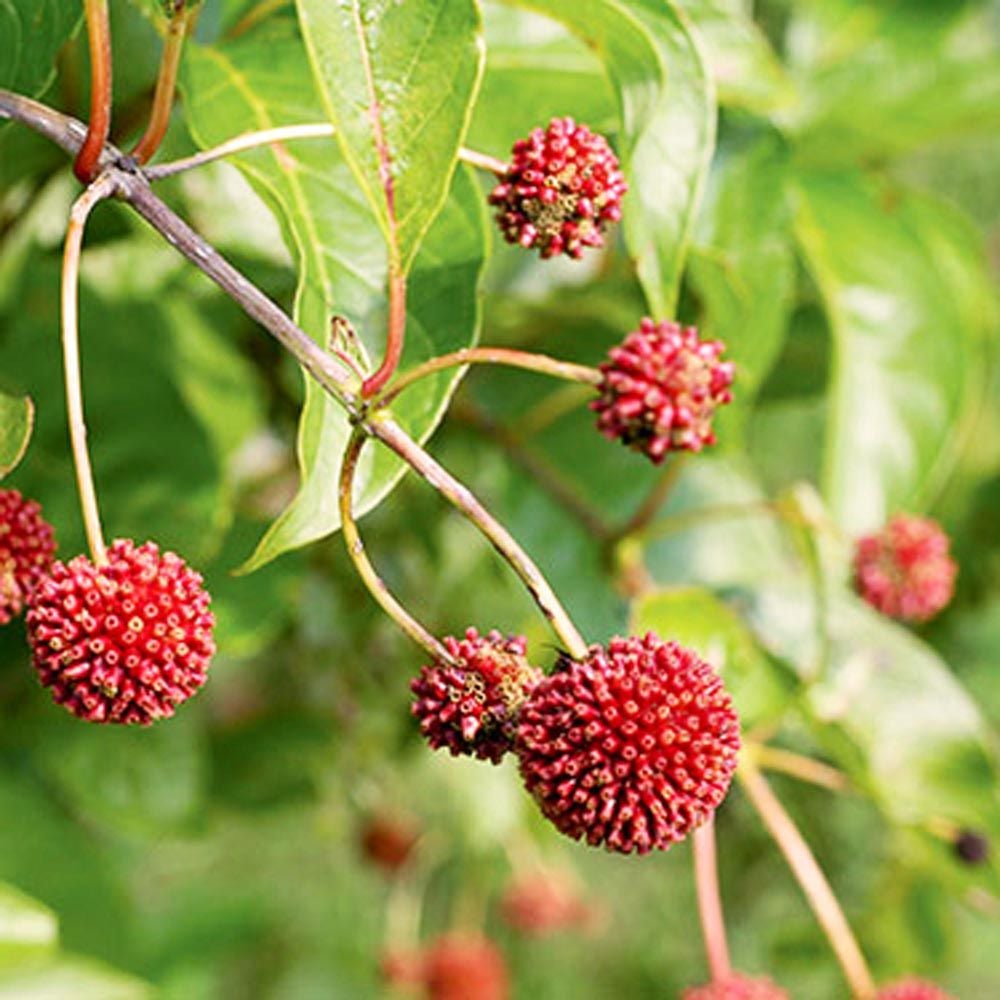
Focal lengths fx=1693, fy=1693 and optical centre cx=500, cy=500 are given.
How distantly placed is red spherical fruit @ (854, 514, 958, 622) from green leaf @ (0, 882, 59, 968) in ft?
1.88

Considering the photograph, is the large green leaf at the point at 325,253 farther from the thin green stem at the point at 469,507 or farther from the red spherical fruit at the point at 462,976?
the red spherical fruit at the point at 462,976

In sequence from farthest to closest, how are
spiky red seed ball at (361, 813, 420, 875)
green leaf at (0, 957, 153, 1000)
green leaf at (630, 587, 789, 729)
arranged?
1. spiky red seed ball at (361, 813, 420, 875)
2. green leaf at (630, 587, 789, 729)
3. green leaf at (0, 957, 153, 1000)

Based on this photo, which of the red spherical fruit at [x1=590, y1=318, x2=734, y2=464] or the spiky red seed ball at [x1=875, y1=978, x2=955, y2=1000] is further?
the spiky red seed ball at [x1=875, y1=978, x2=955, y2=1000]

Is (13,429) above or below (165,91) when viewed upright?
below

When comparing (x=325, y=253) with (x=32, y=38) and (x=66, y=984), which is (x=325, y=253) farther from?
(x=66, y=984)

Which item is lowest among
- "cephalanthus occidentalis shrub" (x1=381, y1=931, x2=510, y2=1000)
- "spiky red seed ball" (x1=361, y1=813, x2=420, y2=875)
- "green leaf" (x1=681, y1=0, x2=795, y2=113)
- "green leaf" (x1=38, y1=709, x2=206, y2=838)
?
"cephalanthus occidentalis shrub" (x1=381, y1=931, x2=510, y2=1000)

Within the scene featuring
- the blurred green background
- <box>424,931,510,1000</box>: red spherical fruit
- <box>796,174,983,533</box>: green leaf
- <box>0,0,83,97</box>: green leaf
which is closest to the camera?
<box>0,0,83,97</box>: green leaf

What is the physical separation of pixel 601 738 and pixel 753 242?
0.58 m

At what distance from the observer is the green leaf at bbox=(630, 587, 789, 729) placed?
1.12 meters

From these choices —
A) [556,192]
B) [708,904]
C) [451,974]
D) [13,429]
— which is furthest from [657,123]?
[451,974]

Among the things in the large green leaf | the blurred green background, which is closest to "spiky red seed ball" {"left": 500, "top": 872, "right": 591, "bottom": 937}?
the blurred green background

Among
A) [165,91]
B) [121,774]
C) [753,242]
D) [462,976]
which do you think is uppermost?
[165,91]

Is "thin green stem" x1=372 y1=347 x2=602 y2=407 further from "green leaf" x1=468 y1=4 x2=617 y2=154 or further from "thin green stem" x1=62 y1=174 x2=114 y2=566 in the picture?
"green leaf" x1=468 y1=4 x2=617 y2=154

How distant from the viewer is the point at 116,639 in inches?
26.2
